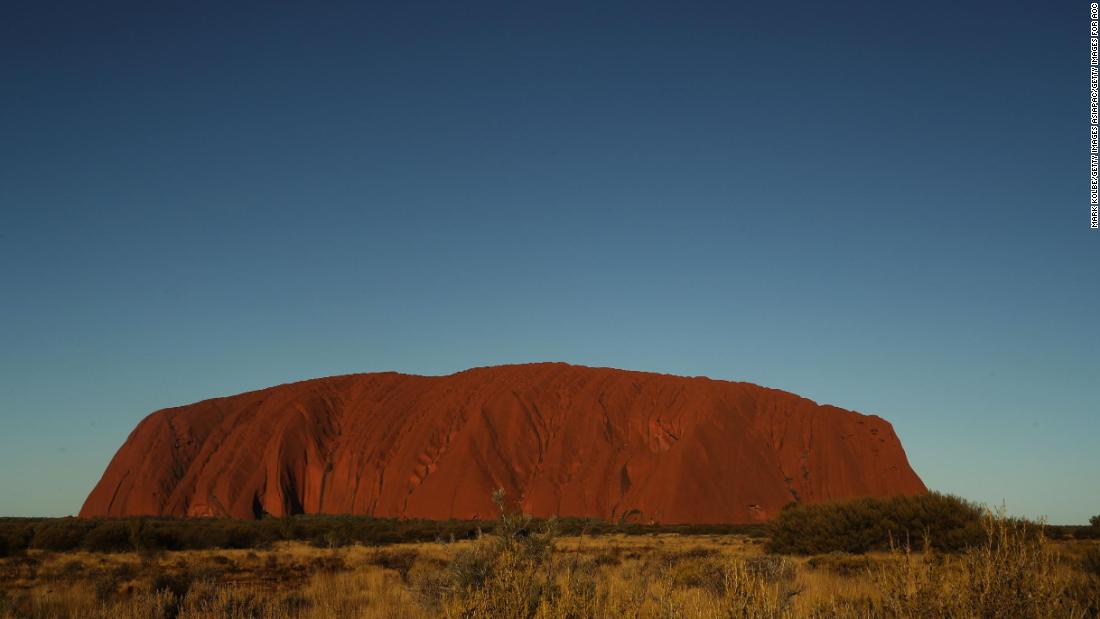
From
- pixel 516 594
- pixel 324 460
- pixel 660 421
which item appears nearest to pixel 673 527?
pixel 660 421

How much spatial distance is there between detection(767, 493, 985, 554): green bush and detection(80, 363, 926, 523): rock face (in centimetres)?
3011

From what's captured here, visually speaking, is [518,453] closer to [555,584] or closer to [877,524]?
[877,524]

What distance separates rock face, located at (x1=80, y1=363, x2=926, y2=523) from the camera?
57.9 metres

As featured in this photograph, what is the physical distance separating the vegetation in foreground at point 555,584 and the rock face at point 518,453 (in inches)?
1190

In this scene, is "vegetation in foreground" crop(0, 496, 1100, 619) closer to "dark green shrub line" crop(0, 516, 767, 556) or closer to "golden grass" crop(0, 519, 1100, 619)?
"golden grass" crop(0, 519, 1100, 619)

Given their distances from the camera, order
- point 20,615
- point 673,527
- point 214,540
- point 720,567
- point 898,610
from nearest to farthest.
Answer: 1. point 898,610
2. point 20,615
3. point 720,567
4. point 214,540
5. point 673,527

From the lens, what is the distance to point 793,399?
67.7 meters

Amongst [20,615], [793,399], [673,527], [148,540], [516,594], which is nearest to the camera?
[516,594]

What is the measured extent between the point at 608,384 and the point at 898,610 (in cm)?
6318

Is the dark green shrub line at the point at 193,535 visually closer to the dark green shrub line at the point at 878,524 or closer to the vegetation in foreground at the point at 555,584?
the vegetation in foreground at the point at 555,584

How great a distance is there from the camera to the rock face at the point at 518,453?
57.9m

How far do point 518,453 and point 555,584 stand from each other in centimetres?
5454

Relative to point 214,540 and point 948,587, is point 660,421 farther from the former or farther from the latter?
point 948,587

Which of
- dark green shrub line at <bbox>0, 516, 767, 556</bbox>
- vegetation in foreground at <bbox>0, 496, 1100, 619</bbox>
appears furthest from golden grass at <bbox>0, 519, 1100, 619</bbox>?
dark green shrub line at <bbox>0, 516, 767, 556</bbox>
